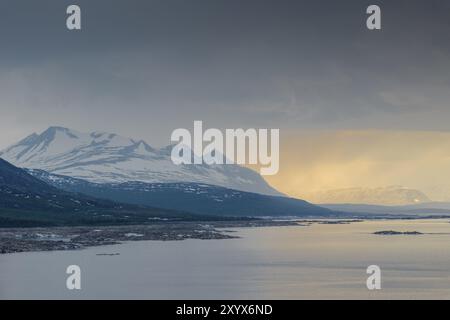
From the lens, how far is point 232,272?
90.7 metres

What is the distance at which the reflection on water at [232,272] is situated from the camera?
7194cm

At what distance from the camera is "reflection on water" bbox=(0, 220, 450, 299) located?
71938mm

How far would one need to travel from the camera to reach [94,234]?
159m

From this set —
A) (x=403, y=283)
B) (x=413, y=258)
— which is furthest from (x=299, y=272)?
(x=413, y=258)

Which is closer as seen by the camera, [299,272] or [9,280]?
[9,280]

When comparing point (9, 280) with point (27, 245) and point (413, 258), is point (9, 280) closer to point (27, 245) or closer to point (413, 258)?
point (27, 245)
